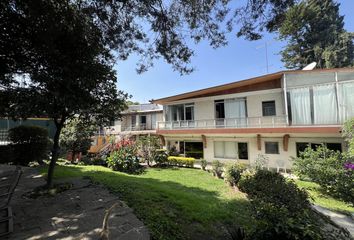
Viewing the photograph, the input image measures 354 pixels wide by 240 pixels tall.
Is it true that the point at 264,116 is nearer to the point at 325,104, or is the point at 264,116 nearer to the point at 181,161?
the point at 325,104

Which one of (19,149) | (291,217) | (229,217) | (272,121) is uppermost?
(272,121)

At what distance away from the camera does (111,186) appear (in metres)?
6.70

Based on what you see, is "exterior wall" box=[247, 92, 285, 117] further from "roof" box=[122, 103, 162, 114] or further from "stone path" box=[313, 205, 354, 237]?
"roof" box=[122, 103, 162, 114]

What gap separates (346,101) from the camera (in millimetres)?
12352

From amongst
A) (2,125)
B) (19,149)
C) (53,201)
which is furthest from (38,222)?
(2,125)

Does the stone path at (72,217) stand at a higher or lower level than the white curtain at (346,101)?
lower

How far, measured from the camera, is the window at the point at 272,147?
15.7m

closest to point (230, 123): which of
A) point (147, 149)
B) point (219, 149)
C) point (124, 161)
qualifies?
point (219, 149)

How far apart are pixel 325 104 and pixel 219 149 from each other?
8.64 metres

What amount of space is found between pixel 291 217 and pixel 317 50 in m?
37.1

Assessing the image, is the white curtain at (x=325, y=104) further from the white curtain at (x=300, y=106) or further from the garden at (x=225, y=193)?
the garden at (x=225, y=193)

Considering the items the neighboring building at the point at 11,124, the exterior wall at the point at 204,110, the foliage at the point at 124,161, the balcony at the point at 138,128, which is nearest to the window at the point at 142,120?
the balcony at the point at 138,128

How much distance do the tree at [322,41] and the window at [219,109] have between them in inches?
763

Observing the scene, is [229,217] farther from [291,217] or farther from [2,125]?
[2,125]
